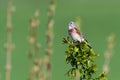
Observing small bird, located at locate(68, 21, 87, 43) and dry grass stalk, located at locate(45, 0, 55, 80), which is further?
dry grass stalk, located at locate(45, 0, 55, 80)

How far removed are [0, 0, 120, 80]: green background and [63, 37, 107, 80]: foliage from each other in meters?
6.52

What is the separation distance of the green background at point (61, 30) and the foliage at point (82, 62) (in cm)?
652

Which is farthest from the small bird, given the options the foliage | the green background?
the green background

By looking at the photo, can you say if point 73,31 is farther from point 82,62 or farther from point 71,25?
point 82,62

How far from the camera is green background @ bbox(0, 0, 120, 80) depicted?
14.5 m

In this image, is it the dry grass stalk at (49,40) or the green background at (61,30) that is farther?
the green background at (61,30)

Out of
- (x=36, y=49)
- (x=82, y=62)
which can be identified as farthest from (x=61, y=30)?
(x=82, y=62)

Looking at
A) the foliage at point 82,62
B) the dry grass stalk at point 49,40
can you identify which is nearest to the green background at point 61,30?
the dry grass stalk at point 49,40

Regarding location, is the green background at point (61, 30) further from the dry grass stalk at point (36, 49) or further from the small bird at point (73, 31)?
the small bird at point (73, 31)

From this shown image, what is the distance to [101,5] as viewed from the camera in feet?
107

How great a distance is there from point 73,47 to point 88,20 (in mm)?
21042

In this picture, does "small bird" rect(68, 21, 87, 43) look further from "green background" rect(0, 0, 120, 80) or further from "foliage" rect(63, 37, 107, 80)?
"green background" rect(0, 0, 120, 80)

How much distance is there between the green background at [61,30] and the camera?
47.6 feet

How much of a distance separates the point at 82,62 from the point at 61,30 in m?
17.3
